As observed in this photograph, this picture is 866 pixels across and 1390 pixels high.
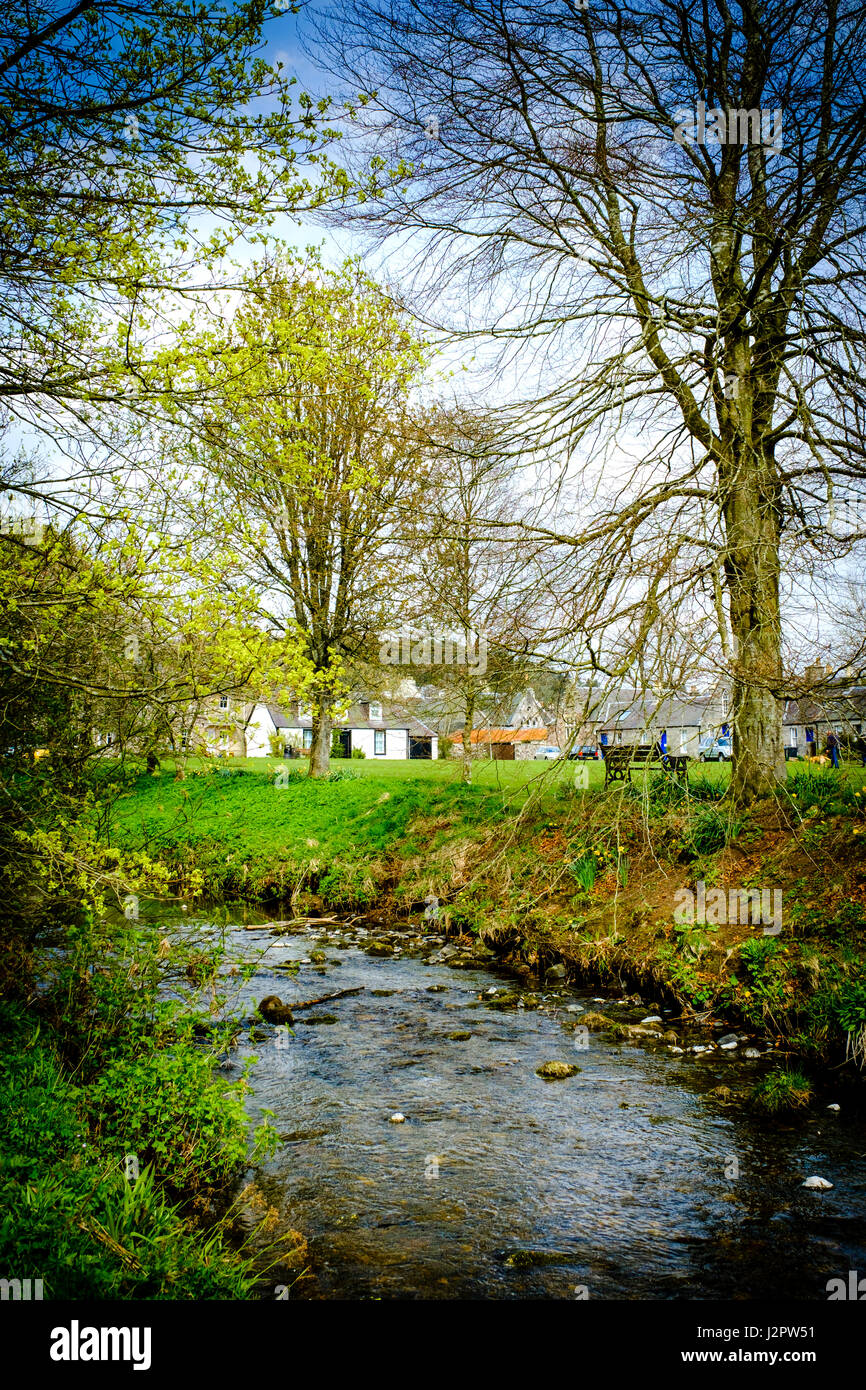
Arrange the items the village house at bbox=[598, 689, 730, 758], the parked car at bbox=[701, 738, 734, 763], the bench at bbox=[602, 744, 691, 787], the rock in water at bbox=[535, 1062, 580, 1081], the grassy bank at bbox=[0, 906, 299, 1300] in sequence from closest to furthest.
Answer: the grassy bank at bbox=[0, 906, 299, 1300], the rock in water at bbox=[535, 1062, 580, 1081], the village house at bbox=[598, 689, 730, 758], the bench at bbox=[602, 744, 691, 787], the parked car at bbox=[701, 738, 734, 763]

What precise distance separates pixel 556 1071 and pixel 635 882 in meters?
4.12

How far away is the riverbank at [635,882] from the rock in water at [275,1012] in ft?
4.91

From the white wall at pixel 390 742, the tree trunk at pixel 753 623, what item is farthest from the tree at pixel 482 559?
the white wall at pixel 390 742

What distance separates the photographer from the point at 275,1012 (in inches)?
354

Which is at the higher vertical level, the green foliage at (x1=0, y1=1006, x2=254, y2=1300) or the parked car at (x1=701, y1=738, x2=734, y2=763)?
the parked car at (x1=701, y1=738, x2=734, y2=763)

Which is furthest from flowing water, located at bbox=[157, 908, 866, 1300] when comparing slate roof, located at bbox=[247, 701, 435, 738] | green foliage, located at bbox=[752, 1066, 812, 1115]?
slate roof, located at bbox=[247, 701, 435, 738]

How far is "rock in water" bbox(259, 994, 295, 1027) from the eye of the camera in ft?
29.4

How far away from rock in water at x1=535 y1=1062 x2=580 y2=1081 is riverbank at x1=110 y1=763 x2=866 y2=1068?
6.71 feet

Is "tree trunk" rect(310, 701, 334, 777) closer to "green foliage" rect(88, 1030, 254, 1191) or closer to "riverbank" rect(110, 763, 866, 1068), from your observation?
"riverbank" rect(110, 763, 866, 1068)

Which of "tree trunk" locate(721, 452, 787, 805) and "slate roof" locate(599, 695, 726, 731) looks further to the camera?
"tree trunk" locate(721, 452, 787, 805)

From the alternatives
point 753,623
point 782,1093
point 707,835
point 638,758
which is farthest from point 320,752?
point 782,1093
